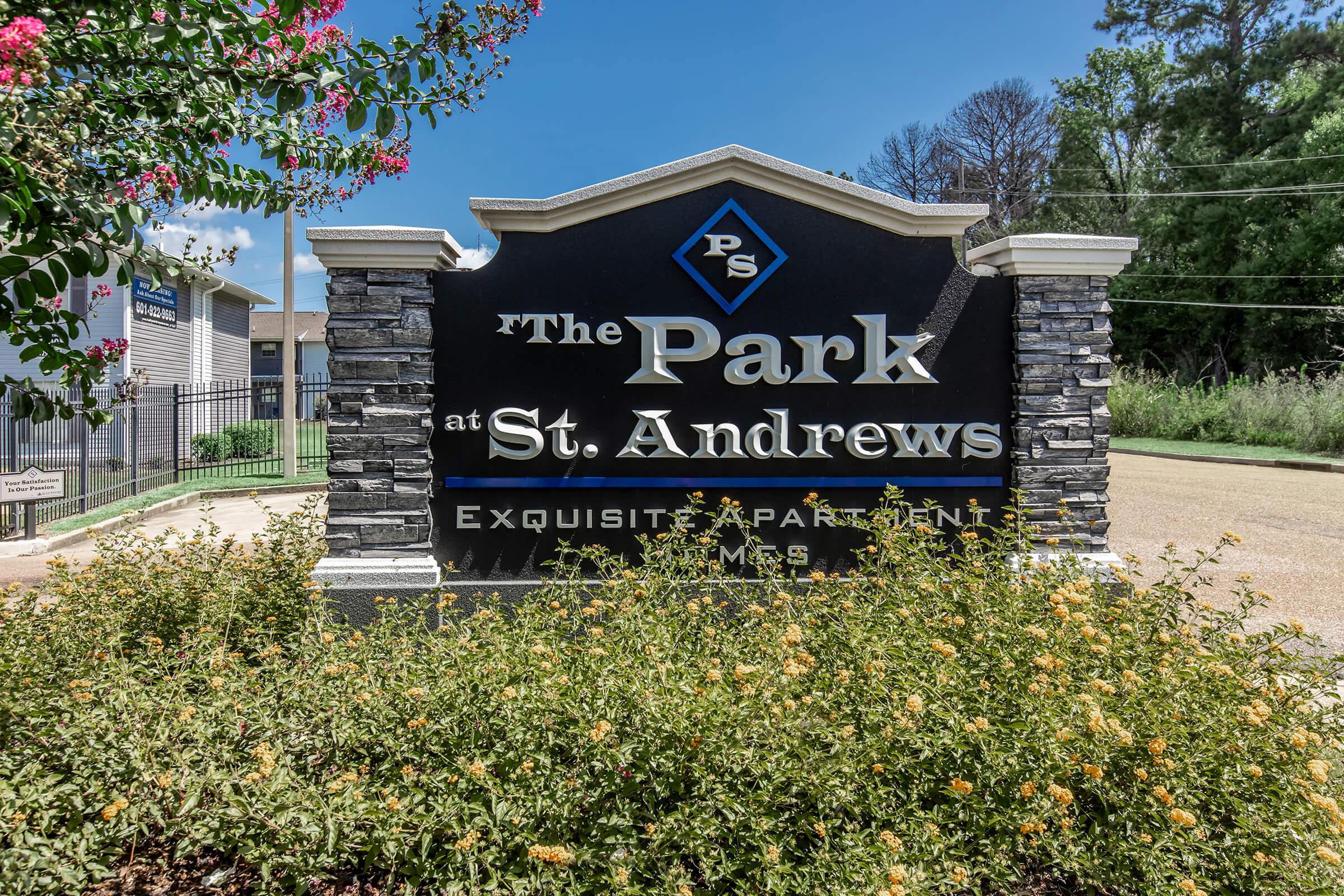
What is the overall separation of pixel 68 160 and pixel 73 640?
212 cm

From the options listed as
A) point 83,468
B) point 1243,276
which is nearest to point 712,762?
point 83,468

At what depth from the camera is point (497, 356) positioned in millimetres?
4820

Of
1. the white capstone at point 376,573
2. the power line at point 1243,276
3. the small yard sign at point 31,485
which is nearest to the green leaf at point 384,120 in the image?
the white capstone at point 376,573

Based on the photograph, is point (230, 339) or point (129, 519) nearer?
point (129, 519)

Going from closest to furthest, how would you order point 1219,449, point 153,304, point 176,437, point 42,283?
point 42,283
point 176,437
point 153,304
point 1219,449

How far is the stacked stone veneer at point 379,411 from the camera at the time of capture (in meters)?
4.70

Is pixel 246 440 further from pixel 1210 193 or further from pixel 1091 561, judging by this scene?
pixel 1210 193

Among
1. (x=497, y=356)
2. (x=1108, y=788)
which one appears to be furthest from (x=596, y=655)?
(x=497, y=356)

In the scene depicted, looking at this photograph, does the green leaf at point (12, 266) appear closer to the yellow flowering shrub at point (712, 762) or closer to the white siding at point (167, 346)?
the yellow flowering shrub at point (712, 762)

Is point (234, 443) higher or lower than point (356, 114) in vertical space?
lower

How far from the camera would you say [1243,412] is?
2081cm

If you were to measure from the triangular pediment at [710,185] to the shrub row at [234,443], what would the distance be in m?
15.0

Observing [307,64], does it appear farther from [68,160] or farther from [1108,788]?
[1108,788]

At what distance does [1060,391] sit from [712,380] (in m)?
2.15
